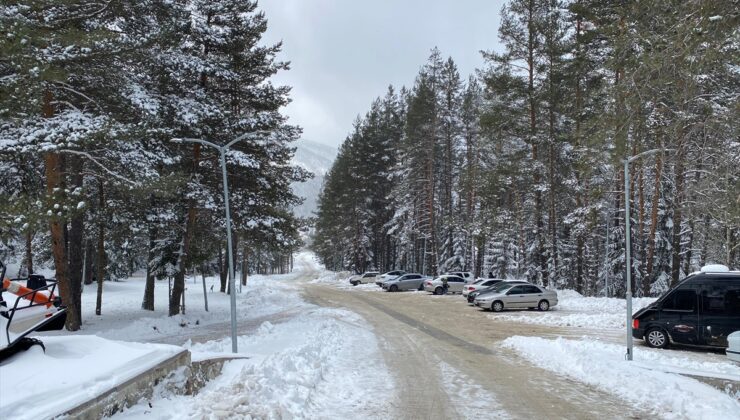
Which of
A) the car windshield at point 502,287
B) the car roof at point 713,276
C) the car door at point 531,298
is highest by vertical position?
the car roof at point 713,276

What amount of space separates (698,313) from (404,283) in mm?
29044

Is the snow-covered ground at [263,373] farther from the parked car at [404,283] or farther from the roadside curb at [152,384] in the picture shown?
the parked car at [404,283]

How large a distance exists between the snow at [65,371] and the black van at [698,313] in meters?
13.9

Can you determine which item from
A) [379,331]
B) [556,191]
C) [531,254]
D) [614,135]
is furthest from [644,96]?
[531,254]

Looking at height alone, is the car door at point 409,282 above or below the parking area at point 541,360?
below

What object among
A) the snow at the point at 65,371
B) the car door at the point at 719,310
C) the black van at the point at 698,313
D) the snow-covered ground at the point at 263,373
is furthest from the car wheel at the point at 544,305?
the snow at the point at 65,371

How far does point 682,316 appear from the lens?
46.6 ft

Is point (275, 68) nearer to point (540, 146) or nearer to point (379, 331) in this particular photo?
point (379, 331)

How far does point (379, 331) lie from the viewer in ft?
58.1

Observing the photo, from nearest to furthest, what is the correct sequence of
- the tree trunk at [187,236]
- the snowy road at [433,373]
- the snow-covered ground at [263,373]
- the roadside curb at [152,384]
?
the roadside curb at [152,384], the snow-covered ground at [263,373], the snowy road at [433,373], the tree trunk at [187,236]

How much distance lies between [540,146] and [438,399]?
82.9 ft

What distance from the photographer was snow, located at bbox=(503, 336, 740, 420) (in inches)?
287

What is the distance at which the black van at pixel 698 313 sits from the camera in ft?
44.9

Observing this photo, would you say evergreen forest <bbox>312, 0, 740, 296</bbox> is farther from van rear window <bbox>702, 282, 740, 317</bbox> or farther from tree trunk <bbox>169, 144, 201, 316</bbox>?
tree trunk <bbox>169, 144, 201, 316</bbox>
